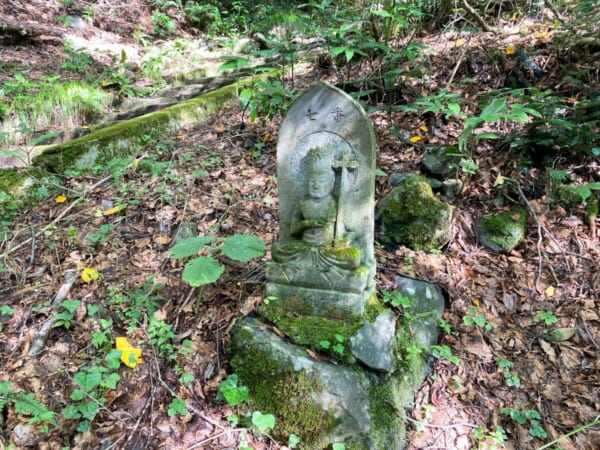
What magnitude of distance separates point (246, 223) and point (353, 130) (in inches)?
68.4

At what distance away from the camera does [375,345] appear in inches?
102

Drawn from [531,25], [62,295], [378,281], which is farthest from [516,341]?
[531,25]

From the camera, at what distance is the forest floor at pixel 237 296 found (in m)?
2.48

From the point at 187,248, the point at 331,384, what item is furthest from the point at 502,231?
the point at 187,248

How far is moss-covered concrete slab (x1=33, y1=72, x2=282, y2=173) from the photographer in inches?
177

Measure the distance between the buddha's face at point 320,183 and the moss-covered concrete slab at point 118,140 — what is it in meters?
3.27

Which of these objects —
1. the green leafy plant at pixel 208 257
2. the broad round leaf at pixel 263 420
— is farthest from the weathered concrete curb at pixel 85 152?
the broad round leaf at pixel 263 420

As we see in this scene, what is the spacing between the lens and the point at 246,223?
391 cm

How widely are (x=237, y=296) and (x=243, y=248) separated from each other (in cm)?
67

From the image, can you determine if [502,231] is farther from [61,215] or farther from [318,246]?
[61,215]

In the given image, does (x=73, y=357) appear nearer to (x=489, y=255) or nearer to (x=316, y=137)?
(x=316, y=137)

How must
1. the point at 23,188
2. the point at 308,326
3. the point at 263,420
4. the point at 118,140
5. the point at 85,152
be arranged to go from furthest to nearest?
the point at 118,140
the point at 85,152
the point at 23,188
the point at 308,326
the point at 263,420

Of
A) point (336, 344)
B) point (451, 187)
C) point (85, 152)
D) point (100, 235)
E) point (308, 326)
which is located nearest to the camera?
point (336, 344)

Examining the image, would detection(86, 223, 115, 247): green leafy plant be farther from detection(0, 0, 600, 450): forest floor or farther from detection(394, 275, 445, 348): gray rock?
detection(394, 275, 445, 348): gray rock
